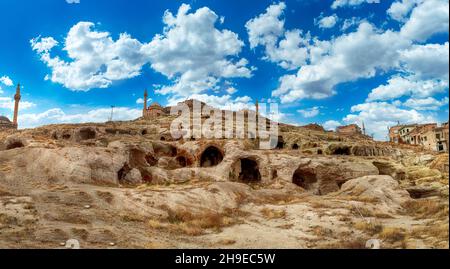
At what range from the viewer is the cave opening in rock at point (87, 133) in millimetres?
62625

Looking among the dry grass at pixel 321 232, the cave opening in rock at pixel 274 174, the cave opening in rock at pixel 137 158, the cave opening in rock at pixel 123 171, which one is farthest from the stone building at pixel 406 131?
the dry grass at pixel 321 232

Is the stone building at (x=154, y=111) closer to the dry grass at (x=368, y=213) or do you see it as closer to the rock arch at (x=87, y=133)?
the rock arch at (x=87, y=133)

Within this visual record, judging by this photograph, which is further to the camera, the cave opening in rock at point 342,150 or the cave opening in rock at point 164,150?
the cave opening in rock at point 342,150

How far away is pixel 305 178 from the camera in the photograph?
40.3m

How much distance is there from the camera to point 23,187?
2630cm

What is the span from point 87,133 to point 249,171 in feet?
113

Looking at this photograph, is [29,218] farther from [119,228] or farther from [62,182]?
[62,182]

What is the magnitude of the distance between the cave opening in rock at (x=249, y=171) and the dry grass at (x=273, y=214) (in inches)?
644

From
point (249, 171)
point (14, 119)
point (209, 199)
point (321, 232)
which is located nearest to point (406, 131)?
point (249, 171)

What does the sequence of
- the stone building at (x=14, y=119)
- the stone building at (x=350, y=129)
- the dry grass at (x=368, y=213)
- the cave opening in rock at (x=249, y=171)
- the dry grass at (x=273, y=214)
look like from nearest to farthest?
the dry grass at (x=368, y=213)
the dry grass at (x=273, y=214)
the cave opening in rock at (x=249, y=171)
the stone building at (x=14, y=119)
the stone building at (x=350, y=129)

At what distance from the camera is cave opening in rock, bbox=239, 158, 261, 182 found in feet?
139

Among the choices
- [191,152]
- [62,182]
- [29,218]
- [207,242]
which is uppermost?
[191,152]
